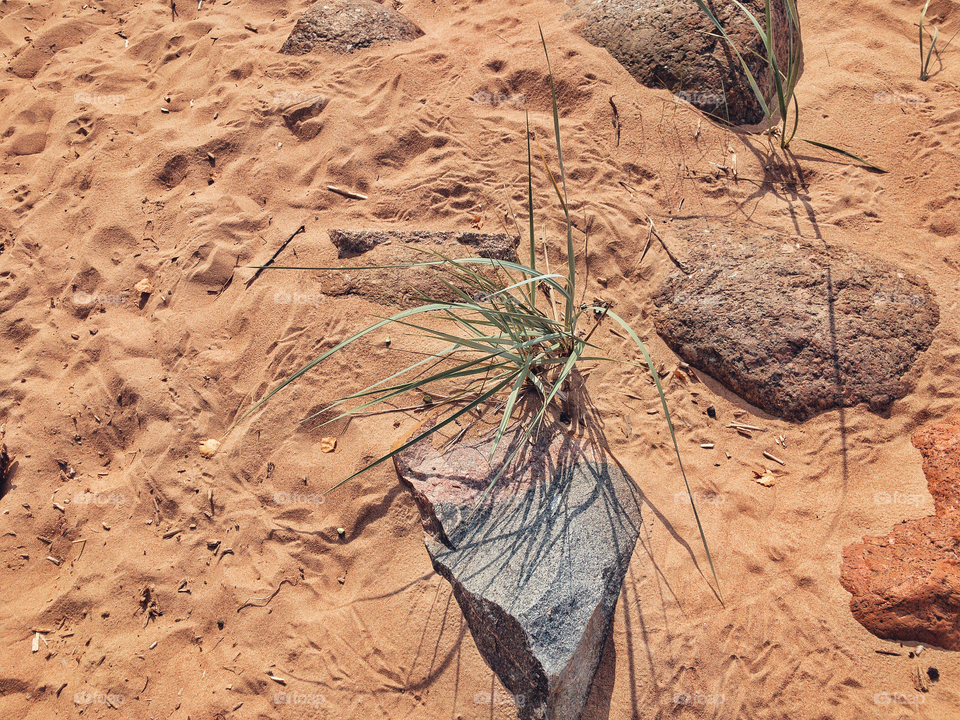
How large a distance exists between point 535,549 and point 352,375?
42.5 inches

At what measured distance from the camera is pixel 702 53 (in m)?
3.11

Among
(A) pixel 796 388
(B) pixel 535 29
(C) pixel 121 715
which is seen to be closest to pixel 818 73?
(B) pixel 535 29

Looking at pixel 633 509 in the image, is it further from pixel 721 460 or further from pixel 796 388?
pixel 796 388

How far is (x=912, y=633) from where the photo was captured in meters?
1.88

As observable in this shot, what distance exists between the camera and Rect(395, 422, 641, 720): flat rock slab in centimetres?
179

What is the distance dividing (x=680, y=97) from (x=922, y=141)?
122 centimetres

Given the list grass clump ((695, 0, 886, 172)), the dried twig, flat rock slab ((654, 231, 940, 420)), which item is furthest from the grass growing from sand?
grass clump ((695, 0, 886, 172))

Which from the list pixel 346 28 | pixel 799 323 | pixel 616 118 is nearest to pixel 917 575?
pixel 799 323

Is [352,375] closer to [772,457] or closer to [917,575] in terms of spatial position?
[772,457]

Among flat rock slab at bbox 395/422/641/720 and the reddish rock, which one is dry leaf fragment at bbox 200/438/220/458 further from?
the reddish rock

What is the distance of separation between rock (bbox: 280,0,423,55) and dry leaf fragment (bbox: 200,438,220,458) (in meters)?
2.54

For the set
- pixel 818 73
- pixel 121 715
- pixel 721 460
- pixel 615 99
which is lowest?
pixel 121 715

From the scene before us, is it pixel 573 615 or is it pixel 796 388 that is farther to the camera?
pixel 796 388

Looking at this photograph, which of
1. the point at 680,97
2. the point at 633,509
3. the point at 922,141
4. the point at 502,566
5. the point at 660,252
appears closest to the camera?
the point at 502,566
